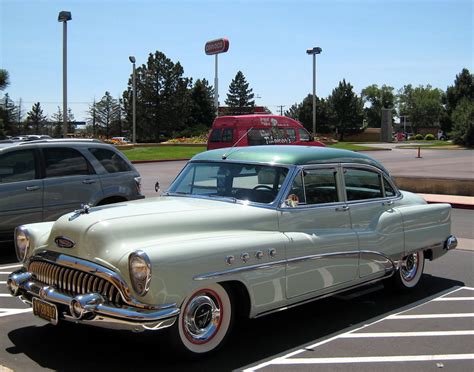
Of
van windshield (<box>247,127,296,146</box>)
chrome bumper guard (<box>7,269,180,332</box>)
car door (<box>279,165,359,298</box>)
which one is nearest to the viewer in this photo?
chrome bumper guard (<box>7,269,180,332</box>)

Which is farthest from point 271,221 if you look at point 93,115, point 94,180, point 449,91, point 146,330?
point 93,115

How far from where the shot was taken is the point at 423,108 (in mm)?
124562

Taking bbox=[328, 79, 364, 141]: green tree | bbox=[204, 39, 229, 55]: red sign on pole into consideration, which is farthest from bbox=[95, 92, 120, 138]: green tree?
bbox=[204, 39, 229, 55]: red sign on pole

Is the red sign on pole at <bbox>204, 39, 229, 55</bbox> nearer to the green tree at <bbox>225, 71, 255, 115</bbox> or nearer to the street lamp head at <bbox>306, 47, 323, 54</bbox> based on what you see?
the street lamp head at <bbox>306, 47, 323, 54</bbox>

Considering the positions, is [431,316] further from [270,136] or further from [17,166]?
[270,136]

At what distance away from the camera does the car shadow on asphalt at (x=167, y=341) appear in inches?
168

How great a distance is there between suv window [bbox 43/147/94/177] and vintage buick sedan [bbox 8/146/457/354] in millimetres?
3475

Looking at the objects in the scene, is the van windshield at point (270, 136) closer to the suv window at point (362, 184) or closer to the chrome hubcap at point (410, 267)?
the chrome hubcap at point (410, 267)

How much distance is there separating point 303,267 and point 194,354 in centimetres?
127

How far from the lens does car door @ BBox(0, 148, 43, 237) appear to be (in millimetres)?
8055

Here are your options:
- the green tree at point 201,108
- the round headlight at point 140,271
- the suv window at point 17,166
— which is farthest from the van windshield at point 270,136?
the green tree at point 201,108

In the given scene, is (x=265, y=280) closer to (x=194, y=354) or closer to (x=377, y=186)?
(x=194, y=354)

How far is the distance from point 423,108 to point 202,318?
12896 centimetres

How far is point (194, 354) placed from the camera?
4281 millimetres
